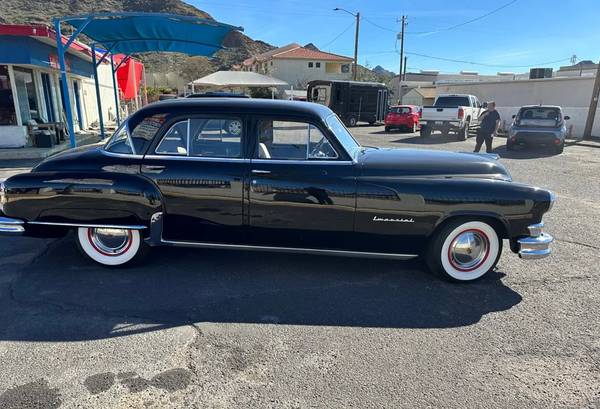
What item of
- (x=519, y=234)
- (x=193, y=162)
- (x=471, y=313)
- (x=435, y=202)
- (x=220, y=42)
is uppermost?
(x=220, y=42)

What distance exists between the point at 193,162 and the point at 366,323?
2151mm

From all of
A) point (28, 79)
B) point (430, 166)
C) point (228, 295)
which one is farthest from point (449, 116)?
point (228, 295)

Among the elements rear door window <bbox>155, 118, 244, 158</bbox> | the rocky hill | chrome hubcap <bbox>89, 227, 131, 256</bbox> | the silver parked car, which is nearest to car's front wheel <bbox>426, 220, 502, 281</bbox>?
rear door window <bbox>155, 118, 244, 158</bbox>

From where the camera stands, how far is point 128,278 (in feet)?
12.8

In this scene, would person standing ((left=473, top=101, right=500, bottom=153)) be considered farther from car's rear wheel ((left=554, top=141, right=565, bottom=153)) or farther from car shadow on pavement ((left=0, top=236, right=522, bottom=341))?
car shadow on pavement ((left=0, top=236, right=522, bottom=341))

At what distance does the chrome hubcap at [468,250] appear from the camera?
3.87 metres

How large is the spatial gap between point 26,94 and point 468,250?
1365 centimetres

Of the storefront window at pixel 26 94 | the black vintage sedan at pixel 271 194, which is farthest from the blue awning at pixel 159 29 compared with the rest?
the black vintage sedan at pixel 271 194

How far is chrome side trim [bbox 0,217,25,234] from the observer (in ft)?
12.9

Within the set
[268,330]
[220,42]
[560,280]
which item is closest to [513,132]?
[220,42]

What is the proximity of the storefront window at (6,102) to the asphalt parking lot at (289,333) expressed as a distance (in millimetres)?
9085

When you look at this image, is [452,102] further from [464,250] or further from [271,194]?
[271,194]

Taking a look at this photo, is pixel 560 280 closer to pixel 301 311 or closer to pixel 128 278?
pixel 301 311

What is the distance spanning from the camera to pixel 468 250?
393 cm
